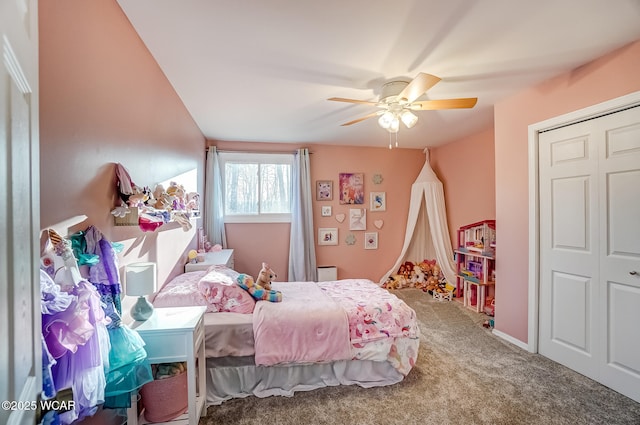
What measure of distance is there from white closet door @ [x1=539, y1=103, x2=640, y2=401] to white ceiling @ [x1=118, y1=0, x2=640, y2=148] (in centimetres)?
68

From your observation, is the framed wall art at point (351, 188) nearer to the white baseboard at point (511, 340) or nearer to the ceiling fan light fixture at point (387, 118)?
the ceiling fan light fixture at point (387, 118)

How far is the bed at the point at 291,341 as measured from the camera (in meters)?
2.11

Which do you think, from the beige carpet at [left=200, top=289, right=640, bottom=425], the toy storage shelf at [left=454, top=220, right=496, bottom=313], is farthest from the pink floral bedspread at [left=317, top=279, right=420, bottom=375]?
the toy storage shelf at [left=454, top=220, right=496, bottom=313]

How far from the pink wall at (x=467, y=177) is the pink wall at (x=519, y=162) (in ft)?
3.40

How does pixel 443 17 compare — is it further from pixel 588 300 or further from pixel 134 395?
pixel 134 395

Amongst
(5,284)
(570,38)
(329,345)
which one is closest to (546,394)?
(329,345)

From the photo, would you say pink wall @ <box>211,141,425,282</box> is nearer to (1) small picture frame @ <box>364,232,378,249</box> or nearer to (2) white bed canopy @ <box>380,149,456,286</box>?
(1) small picture frame @ <box>364,232,378,249</box>

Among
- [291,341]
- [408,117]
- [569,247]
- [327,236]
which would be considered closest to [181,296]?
[291,341]

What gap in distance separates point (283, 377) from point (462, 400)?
135 centimetres

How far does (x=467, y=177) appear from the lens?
175 inches

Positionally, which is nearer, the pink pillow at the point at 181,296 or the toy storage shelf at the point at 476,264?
the pink pillow at the point at 181,296

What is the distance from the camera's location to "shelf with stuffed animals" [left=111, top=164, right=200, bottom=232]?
1593 millimetres

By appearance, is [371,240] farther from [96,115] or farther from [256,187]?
[96,115]

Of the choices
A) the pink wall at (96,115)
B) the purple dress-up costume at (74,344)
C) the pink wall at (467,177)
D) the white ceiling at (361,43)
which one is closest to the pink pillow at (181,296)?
the pink wall at (96,115)
